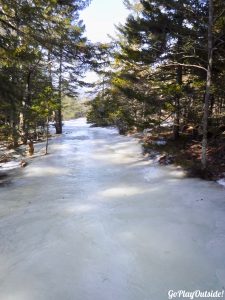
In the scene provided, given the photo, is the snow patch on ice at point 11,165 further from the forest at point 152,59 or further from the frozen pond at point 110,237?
the frozen pond at point 110,237

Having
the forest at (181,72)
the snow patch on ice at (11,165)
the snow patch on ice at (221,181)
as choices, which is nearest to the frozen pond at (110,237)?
the snow patch on ice at (221,181)

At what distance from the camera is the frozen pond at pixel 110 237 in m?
3.44

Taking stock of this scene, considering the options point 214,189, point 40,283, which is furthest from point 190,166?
point 40,283

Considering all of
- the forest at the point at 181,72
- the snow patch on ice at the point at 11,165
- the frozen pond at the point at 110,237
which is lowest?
the frozen pond at the point at 110,237

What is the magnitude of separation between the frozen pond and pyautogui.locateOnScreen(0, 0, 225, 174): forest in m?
2.45

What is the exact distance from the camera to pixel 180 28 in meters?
10.4

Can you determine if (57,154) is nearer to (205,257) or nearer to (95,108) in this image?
(205,257)

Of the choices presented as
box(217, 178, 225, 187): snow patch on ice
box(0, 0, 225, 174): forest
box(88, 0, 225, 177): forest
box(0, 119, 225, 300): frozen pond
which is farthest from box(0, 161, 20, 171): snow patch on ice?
box(217, 178, 225, 187): snow patch on ice

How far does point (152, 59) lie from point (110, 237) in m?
8.84

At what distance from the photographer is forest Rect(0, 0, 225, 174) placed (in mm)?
7723

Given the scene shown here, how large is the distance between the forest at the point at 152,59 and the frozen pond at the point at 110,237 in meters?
2.45

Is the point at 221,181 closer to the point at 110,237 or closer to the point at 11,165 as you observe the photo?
the point at 110,237

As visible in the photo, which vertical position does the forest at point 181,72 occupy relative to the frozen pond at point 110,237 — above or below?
above

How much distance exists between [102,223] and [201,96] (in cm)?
808
